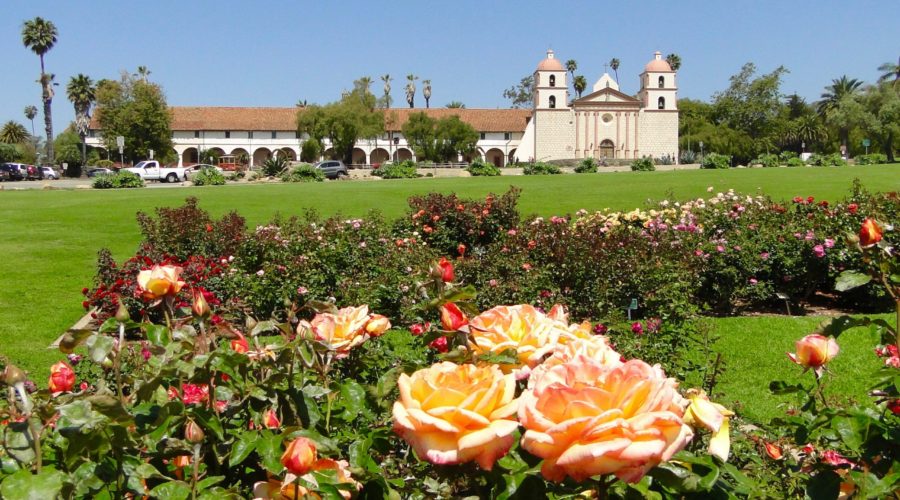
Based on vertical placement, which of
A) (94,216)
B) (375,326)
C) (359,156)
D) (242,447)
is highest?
(359,156)

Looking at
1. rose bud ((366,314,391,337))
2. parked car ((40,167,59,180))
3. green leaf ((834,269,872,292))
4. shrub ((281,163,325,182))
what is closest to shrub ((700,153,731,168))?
shrub ((281,163,325,182))

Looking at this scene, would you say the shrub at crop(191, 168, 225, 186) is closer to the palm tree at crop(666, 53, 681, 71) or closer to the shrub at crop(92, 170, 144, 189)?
the shrub at crop(92, 170, 144, 189)

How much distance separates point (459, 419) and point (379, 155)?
79486 millimetres

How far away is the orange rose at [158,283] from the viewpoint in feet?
5.16

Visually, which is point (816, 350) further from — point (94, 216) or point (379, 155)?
point (379, 155)

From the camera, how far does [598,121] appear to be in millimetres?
76875

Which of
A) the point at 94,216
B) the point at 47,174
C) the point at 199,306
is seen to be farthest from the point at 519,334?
the point at 47,174

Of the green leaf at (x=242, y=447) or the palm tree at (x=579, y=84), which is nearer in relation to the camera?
the green leaf at (x=242, y=447)

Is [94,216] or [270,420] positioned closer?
[270,420]

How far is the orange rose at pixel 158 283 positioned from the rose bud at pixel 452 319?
1.93ft

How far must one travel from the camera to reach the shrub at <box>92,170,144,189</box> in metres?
34.5

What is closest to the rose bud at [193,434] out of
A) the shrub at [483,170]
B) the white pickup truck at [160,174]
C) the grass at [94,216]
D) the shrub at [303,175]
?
the grass at [94,216]

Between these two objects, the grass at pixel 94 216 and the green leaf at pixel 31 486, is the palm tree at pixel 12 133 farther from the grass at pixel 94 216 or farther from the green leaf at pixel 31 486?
the green leaf at pixel 31 486

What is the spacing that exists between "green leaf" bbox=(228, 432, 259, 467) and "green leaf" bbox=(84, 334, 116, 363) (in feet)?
0.82
